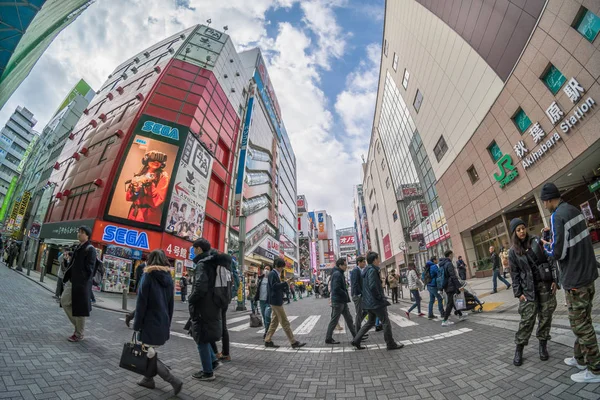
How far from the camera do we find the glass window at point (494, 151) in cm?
1454

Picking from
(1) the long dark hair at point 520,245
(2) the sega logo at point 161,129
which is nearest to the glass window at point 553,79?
(1) the long dark hair at point 520,245

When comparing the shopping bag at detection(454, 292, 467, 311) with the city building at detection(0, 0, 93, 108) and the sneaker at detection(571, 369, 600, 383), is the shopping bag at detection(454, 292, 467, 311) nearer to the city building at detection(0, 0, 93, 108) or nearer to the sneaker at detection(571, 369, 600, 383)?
the sneaker at detection(571, 369, 600, 383)

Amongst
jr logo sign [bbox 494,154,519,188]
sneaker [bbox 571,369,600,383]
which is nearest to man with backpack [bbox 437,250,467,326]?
sneaker [bbox 571,369,600,383]

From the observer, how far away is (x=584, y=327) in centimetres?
260

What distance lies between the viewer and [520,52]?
39.1 ft

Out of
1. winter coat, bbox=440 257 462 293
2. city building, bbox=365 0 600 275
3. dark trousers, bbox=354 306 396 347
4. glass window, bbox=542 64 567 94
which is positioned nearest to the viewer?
dark trousers, bbox=354 306 396 347

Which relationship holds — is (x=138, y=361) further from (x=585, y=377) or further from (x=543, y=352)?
(x=543, y=352)

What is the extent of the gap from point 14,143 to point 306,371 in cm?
10251

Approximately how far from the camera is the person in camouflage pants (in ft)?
8.10

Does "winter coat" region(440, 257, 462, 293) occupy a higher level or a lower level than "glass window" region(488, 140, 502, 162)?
lower

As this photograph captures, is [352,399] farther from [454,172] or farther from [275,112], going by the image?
[275,112]

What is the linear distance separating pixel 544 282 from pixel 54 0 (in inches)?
639

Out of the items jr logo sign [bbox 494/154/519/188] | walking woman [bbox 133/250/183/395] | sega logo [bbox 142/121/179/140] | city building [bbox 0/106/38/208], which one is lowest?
walking woman [bbox 133/250/183/395]

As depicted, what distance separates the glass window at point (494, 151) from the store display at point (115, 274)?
24128 millimetres
